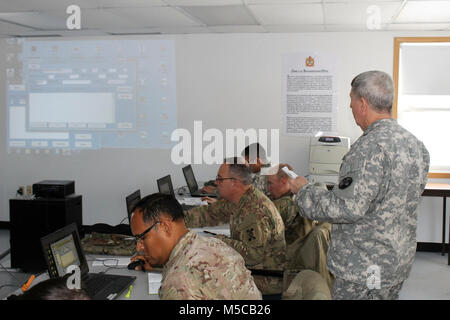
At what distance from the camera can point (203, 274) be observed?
4.91 feet

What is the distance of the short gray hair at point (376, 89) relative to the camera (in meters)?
1.84

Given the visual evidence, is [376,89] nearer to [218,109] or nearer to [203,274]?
[203,274]

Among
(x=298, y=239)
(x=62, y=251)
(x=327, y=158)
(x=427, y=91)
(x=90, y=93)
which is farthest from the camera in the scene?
(x=90, y=93)

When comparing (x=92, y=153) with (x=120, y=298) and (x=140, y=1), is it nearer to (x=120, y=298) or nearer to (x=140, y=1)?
(x=140, y=1)

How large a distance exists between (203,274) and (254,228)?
1012 millimetres

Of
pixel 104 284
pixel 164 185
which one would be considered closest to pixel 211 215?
pixel 164 185

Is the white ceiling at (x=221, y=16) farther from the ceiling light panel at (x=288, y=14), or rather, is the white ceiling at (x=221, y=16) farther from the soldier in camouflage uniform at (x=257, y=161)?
the soldier in camouflage uniform at (x=257, y=161)

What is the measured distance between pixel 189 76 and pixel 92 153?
1.65 meters

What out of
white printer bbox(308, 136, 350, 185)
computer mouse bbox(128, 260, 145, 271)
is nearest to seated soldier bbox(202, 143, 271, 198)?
white printer bbox(308, 136, 350, 185)

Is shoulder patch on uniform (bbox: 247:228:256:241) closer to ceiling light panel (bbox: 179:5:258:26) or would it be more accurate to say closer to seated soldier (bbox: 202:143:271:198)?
seated soldier (bbox: 202:143:271:198)

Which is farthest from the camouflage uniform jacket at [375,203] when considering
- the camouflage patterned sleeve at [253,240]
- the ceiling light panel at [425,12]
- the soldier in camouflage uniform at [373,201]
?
the ceiling light panel at [425,12]

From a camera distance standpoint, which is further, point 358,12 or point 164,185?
point 358,12

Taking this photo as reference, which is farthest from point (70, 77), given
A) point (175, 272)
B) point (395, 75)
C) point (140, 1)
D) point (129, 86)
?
point (175, 272)

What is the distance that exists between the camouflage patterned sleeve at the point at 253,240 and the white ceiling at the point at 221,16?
2238 mm
